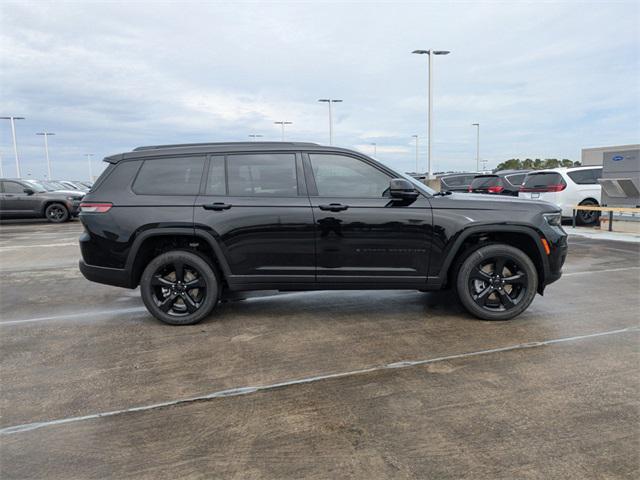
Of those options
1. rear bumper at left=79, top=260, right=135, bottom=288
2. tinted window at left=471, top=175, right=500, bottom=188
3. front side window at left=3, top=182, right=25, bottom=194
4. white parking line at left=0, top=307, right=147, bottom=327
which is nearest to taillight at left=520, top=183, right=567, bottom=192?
tinted window at left=471, top=175, right=500, bottom=188

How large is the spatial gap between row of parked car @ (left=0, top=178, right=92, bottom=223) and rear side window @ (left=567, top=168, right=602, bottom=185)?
17.3 meters

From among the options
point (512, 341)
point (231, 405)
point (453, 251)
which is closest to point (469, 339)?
point (512, 341)

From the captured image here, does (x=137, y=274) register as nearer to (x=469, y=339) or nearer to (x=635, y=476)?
(x=469, y=339)

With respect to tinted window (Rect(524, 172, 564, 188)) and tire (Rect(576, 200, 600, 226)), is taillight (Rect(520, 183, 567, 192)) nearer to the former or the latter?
tinted window (Rect(524, 172, 564, 188))

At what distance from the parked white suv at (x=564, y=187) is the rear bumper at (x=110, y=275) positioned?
11.2m

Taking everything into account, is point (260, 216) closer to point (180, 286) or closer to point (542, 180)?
point (180, 286)

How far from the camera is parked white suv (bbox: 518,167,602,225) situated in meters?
12.9

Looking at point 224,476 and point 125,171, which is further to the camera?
point 125,171

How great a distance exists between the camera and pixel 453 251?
4703 mm

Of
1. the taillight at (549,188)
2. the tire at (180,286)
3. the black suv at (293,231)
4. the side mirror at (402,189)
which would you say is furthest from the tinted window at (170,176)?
the taillight at (549,188)

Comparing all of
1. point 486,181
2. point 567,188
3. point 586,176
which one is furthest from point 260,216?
point 486,181

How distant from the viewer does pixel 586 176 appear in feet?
43.5

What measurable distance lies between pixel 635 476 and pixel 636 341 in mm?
2216

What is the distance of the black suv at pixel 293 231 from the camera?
15.4ft
